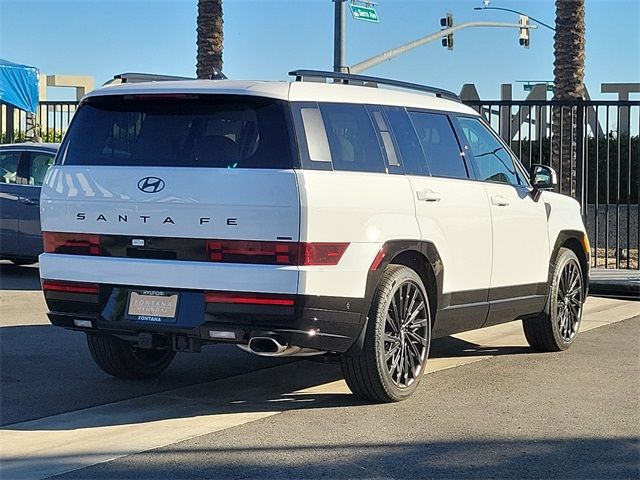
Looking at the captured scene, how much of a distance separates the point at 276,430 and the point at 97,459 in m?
1.08

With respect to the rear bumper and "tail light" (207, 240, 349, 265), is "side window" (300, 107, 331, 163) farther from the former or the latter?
the rear bumper

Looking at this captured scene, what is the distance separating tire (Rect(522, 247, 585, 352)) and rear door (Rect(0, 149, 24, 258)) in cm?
720

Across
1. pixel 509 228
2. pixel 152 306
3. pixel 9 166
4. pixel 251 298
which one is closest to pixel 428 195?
pixel 509 228

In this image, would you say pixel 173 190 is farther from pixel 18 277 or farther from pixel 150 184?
pixel 18 277

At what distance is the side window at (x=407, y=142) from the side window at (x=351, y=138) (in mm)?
260

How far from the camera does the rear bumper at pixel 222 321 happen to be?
574cm

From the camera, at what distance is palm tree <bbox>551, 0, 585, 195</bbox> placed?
1705 centimetres

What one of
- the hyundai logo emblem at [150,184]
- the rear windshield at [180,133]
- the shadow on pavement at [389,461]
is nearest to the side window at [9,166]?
the rear windshield at [180,133]

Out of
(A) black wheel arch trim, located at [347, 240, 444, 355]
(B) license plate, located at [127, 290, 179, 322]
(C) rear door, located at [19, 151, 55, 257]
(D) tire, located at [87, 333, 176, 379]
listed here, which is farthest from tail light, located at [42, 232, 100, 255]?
(C) rear door, located at [19, 151, 55, 257]

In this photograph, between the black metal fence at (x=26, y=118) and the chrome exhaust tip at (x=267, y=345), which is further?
the black metal fence at (x=26, y=118)

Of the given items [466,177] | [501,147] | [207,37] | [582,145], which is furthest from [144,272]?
[207,37]

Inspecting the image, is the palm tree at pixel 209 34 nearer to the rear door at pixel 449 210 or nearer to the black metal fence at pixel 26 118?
the black metal fence at pixel 26 118

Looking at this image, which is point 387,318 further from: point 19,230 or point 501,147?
point 19,230

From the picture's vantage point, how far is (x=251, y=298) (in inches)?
225
